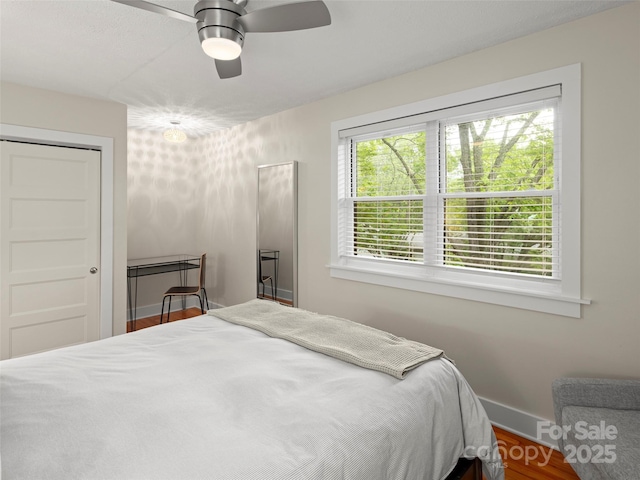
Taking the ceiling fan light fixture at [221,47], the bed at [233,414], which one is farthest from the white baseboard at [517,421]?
the ceiling fan light fixture at [221,47]

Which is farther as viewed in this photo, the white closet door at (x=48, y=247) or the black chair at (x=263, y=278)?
the black chair at (x=263, y=278)

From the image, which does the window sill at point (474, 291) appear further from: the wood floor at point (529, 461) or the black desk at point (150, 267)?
the black desk at point (150, 267)

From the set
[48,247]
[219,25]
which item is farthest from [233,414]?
[48,247]

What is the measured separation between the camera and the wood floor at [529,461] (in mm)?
2049

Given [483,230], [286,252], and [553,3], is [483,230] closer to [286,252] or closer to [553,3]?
[553,3]

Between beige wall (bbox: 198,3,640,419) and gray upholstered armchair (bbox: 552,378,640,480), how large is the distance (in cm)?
26

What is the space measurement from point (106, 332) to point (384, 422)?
3.36 metres

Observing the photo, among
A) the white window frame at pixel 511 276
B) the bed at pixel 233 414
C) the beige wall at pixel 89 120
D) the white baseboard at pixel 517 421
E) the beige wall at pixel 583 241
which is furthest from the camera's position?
the beige wall at pixel 89 120

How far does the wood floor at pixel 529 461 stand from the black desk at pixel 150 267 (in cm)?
371

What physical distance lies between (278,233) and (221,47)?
2383 mm

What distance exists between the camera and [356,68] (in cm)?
283

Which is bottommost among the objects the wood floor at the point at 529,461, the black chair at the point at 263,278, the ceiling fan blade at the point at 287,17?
the wood floor at the point at 529,461

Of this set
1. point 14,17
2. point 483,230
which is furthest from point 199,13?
point 483,230

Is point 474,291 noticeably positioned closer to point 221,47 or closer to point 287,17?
point 287,17
